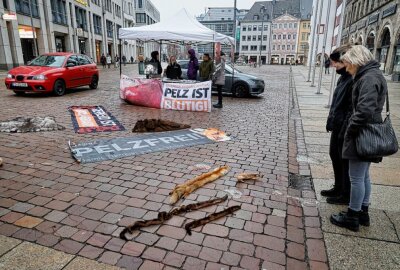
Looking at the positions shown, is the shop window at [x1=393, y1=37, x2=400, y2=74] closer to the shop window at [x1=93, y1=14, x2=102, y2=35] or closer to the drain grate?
the drain grate

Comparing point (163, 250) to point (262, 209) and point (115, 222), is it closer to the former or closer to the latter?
point (115, 222)

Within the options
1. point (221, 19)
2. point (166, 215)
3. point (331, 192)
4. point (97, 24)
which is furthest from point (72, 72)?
point (221, 19)

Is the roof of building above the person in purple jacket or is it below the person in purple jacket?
above

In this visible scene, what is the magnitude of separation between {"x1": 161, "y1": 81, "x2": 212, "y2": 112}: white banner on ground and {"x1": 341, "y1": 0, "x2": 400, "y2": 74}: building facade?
12527mm

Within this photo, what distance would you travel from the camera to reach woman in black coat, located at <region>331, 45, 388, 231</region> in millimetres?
2719

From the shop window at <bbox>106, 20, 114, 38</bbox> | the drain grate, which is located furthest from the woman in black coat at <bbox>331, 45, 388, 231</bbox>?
the shop window at <bbox>106, 20, 114, 38</bbox>

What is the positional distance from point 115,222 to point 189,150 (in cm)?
264

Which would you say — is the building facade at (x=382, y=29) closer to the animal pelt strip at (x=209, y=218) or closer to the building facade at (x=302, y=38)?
the animal pelt strip at (x=209, y=218)

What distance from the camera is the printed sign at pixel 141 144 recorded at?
518 cm

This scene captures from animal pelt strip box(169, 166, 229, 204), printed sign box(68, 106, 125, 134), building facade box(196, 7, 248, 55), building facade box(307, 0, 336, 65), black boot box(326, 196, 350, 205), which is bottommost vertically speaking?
black boot box(326, 196, 350, 205)

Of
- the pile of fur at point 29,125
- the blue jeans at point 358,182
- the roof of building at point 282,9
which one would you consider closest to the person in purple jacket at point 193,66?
the pile of fur at point 29,125

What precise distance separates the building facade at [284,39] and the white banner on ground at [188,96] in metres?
97.9

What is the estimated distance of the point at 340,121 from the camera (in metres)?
3.53

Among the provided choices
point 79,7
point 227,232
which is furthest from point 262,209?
point 79,7
